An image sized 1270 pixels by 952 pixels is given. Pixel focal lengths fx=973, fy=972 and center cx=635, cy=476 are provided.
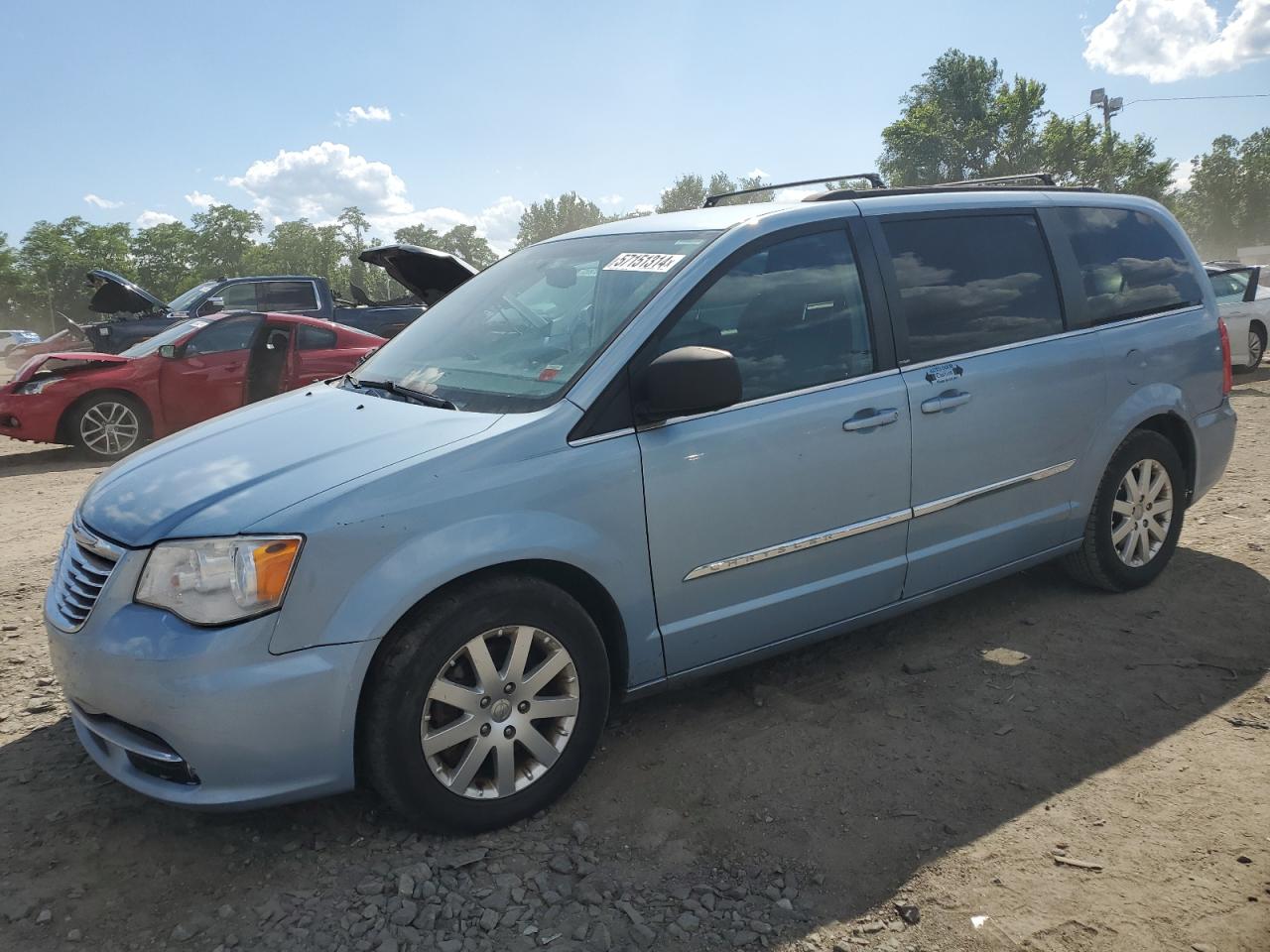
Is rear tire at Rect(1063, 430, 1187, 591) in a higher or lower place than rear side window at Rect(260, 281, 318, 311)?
lower

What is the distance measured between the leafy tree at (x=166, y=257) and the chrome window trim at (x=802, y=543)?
90.7 m

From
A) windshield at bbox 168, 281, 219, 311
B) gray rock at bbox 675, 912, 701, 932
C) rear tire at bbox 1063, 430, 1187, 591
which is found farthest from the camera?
windshield at bbox 168, 281, 219, 311

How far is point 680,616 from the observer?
3.17 meters

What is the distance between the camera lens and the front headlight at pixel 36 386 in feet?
30.9

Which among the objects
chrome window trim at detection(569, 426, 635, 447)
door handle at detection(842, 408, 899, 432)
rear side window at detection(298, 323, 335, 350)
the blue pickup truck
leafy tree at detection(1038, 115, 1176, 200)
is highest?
leafy tree at detection(1038, 115, 1176, 200)

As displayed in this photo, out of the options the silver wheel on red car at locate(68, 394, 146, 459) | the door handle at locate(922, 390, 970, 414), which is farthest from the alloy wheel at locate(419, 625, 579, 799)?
the silver wheel on red car at locate(68, 394, 146, 459)

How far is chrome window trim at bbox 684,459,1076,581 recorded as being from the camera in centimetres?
320

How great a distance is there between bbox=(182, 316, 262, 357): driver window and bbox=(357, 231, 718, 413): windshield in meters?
6.93

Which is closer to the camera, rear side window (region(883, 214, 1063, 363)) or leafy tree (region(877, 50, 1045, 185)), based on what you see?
rear side window (region(883, 214, 1063, 363))

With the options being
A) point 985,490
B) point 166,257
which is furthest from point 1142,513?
point 166,257

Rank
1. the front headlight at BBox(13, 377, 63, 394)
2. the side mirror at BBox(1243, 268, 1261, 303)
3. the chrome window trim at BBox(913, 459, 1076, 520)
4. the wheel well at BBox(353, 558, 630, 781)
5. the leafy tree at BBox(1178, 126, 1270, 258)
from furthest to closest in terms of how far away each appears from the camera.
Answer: the leafy tree at BBox(1178, 126, 1270, 258) < the side mirror at BBox(1243, 268, 1261, 303) < the front headlight at BBox(13, 377, 63, 394) < the chrome window trim at BBox(913, 459, 1076, 520) < the wheel well at BBox(353, 558, 630, 781)

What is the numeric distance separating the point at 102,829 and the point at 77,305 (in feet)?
302

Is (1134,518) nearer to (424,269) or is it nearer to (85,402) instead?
(424,269)

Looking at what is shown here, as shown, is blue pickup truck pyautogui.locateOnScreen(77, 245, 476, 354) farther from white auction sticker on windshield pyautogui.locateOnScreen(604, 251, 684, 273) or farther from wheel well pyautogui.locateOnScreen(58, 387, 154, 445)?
white auction sticker on windshield pyautogui.locateOnScreen(604, 251, 684, 273)
